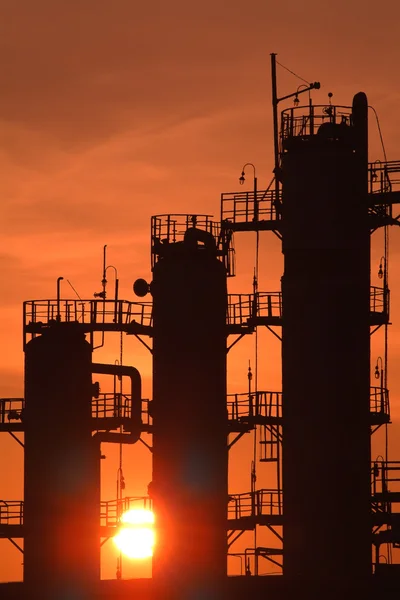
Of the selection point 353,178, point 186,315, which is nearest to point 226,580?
point 186,315

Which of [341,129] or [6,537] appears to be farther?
[6,537]

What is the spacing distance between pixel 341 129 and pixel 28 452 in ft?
57.6

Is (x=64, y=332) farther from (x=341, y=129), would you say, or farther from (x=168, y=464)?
(x=341, y=129)

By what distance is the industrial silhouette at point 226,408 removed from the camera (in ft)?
257

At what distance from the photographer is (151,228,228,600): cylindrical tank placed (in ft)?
265

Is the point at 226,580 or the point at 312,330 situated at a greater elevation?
the point at 312,330

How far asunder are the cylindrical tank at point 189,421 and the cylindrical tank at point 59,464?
395cm

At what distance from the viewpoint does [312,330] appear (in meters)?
79.4

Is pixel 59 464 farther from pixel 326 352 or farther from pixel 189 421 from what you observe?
pixel 326 352

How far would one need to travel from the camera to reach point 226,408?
82812 millimetres

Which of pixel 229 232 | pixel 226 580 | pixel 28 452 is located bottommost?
pixel 226 580

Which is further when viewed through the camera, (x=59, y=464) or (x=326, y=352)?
(x=59, y=464)

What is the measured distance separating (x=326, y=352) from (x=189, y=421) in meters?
6.16

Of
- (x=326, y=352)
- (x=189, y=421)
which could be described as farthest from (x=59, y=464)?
(x=326, y=352)
